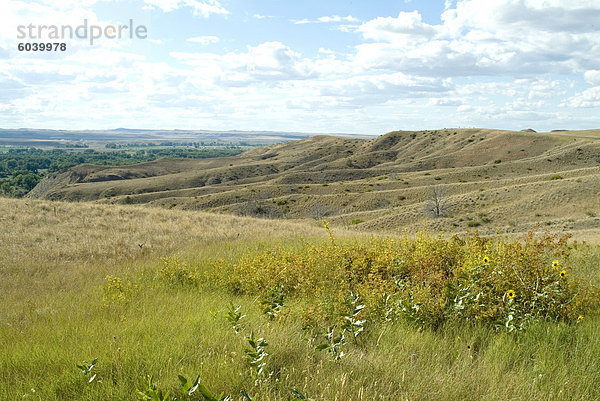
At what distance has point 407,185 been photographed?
6312 centimetres

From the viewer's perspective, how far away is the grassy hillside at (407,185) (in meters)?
37.4

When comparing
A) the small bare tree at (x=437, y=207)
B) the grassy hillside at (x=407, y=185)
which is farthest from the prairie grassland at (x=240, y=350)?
the small bare tree at (x=437, y=207)

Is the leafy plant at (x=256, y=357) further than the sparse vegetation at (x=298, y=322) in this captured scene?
No

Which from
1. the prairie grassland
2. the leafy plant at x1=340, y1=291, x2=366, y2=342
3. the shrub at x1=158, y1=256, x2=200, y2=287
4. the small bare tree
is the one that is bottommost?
the small bare tree

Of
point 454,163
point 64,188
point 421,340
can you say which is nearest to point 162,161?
point 64,188

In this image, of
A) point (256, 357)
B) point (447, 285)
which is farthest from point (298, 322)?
point (447, 285)

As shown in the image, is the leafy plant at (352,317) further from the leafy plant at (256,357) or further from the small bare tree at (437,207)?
the small bare tree at (437,207)

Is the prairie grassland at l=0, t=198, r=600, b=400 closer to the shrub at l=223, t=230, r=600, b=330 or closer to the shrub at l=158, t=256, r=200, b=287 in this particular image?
the shrub at l=158, t=256, r=200, b=287

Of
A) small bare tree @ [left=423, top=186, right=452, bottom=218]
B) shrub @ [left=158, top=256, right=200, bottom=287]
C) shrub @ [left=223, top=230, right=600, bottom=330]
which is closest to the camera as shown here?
shrub @ [left=223, top=230, right=600, bottom=330]

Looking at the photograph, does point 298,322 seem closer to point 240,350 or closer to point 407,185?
point 240,350

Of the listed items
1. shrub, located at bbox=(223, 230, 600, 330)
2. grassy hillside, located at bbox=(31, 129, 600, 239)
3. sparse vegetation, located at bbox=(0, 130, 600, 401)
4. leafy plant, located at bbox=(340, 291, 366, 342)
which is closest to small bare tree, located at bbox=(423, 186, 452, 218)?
grassy hillside, located at bbox=(31, 129, 600, 239)

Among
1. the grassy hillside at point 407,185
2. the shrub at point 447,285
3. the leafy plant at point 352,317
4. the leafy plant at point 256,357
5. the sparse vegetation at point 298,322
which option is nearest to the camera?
the leafy plant at point 256,357

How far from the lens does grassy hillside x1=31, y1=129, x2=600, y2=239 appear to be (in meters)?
37.4

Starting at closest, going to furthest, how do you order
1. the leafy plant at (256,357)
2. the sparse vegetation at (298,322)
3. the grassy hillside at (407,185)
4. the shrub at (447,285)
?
the leafy plant at (256,357)
the sparse vegetation at (298,322)
the shrub at (447,285)
the grassy hillside at (407,185)
